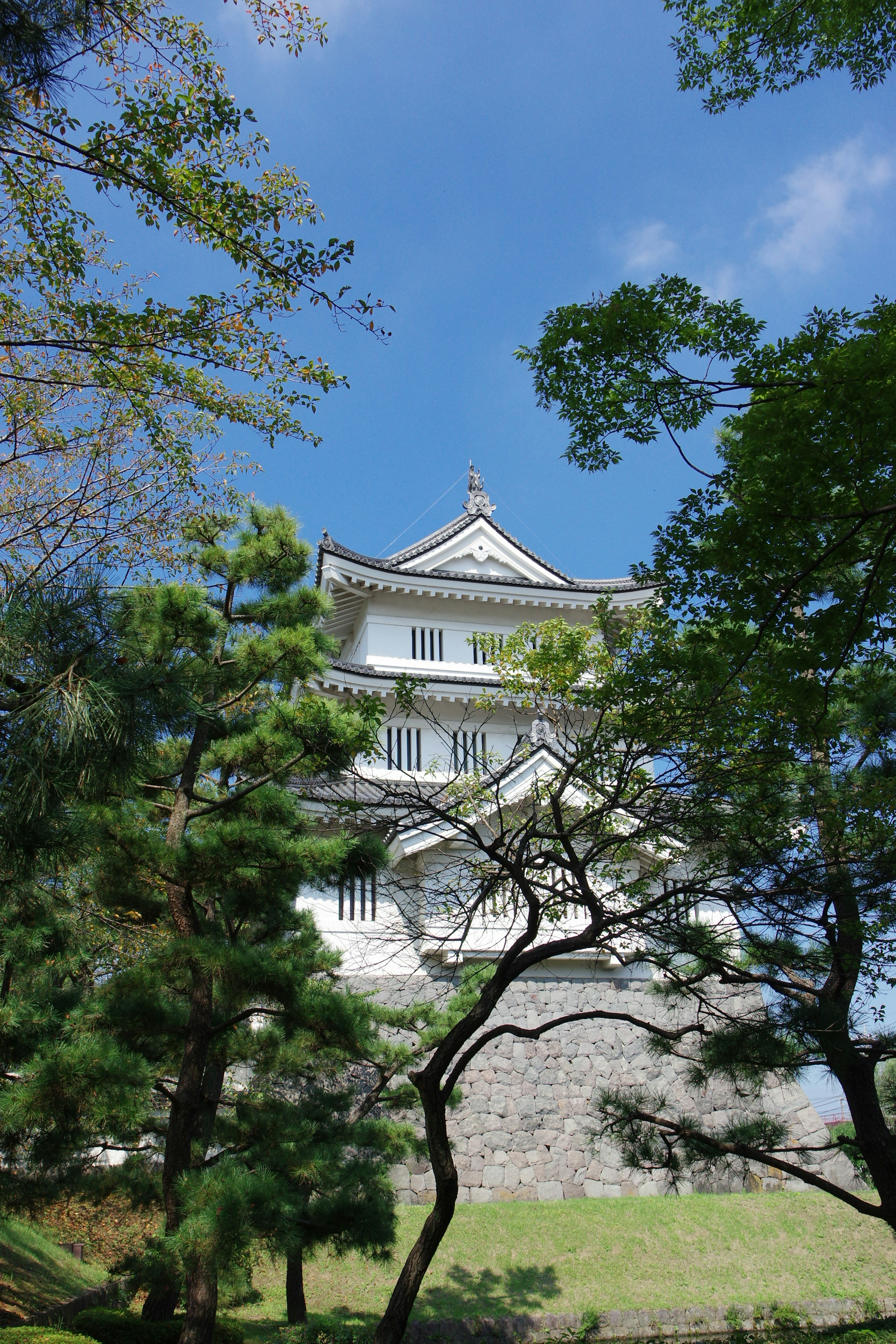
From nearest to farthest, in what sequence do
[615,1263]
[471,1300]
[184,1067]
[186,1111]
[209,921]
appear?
1. [186,1111]
2. [184,1067]
3. [209,921]
4. [471,1300]
5. [615,1263]

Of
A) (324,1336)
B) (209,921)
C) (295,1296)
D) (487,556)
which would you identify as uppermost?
(487,556)

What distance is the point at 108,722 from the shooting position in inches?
141

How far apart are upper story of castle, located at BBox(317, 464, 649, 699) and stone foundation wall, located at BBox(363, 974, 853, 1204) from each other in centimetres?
559

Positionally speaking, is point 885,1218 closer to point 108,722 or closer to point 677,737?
point 677,737

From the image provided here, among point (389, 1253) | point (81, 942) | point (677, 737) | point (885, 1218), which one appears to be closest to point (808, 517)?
point (677, 737)

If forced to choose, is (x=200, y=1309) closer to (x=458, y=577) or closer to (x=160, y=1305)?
(x=160, y=1305)

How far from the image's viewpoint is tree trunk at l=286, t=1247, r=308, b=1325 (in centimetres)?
805

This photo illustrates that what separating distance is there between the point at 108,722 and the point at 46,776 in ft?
0.99

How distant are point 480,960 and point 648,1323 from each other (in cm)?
438

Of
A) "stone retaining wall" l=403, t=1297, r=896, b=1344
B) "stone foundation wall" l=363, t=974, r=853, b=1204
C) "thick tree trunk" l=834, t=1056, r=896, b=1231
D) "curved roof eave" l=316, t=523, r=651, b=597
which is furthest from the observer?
"curved roof eave" l=316, t=523, r=651, b=597

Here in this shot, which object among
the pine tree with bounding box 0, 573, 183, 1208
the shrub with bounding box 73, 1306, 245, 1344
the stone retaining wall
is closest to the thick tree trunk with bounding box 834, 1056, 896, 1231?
the stone retaining wall

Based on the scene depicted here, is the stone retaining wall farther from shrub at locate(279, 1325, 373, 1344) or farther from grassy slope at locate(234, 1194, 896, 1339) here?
shrub at locate(279, 1325, 373, 1344)

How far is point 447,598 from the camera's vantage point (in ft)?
59.6

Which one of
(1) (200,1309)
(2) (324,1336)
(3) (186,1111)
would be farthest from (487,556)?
(1) (200,1309)
